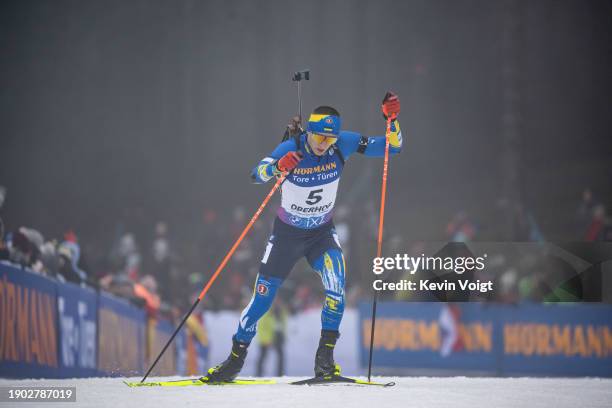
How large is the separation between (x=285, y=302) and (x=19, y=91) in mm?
6997

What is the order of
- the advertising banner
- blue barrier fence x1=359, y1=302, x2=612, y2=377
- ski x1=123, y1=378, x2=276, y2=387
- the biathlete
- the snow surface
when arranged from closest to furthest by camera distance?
the snow surface → ski x1=123, y1=378, x2=276, y2=387 → the biathlete → the advertising banner → blue barrier fence x1=359, y1=302, x2=612, y2=377

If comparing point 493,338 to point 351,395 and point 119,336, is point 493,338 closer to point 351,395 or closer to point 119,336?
point 119,336

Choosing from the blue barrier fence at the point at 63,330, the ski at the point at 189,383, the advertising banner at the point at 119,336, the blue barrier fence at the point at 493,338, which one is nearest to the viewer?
the ski at the point at 189,383

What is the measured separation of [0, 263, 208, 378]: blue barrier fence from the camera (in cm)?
817

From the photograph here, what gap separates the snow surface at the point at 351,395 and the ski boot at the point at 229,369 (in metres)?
0.27

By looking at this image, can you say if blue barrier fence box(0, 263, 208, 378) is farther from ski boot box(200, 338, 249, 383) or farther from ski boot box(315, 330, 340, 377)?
ski boot box(315, 330, 340, 377)

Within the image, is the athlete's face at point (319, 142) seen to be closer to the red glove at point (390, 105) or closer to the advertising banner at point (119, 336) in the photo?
the red glove at point (390, 105)

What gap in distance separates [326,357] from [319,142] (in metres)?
1.61

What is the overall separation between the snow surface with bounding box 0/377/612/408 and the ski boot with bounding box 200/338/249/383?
271 mm

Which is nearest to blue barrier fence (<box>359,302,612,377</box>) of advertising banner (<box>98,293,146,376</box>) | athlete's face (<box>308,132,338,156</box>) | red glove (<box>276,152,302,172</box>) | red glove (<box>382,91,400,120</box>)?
advertising banner (<box>98,293,146,376</box>)

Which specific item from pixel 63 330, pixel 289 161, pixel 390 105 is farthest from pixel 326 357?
pixel 63 330

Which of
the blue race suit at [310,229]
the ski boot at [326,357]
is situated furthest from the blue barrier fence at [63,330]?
the ski boot at [326,357]

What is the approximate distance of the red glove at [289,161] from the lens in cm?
599

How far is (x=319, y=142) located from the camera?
248 inches
